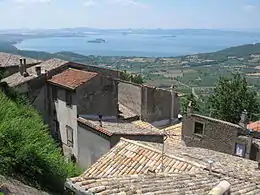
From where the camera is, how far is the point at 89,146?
18641mm

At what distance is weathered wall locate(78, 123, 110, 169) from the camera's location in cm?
1728

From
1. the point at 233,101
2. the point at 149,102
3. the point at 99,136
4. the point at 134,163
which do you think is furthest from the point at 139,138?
the point at 233,101

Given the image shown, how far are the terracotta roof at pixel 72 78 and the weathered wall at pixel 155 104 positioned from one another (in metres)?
6.04

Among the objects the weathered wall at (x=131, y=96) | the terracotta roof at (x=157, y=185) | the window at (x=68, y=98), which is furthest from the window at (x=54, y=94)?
the terracotta roof at (x=157, y=185)

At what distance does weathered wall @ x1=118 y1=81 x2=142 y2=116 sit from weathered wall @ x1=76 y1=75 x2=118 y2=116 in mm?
4242

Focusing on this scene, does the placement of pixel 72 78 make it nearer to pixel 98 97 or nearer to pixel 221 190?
pixel 98 97

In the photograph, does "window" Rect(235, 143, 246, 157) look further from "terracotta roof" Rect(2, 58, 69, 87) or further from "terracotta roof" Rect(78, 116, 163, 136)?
"terracotta roof" Rect(2, 58, 69, 87)

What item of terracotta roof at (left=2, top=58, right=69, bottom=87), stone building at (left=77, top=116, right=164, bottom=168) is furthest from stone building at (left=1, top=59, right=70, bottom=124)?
stone building at (left=77, top=116, right=164, bottom=168)

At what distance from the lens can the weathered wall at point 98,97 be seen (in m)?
20.3

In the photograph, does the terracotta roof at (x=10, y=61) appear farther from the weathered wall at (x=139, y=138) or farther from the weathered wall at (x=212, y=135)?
the weathered wall at (x=139, y=138)

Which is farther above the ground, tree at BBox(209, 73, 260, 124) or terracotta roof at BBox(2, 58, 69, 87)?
terracotta roof at BBox(2, 58, 69, 87)

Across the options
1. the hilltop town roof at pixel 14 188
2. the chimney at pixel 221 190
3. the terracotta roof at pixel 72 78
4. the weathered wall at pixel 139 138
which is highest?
the chimney at pixel 221 190

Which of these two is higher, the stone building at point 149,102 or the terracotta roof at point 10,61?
the terracotta roof at point 10,61

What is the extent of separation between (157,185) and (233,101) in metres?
29.4
